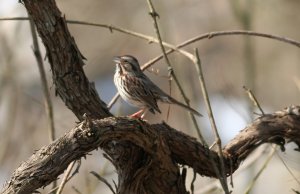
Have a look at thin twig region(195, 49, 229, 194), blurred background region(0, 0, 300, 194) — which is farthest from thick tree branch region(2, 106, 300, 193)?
blurred background region(0, 0, 300, 194)

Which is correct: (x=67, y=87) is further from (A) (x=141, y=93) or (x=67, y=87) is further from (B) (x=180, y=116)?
(B) (x=180, y=116)

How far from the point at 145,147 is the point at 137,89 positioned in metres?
1.41

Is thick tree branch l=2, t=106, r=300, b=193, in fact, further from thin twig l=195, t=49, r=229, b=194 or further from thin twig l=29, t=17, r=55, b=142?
thin twig l=29, t=17, r=55, b=142

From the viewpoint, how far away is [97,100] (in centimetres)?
411

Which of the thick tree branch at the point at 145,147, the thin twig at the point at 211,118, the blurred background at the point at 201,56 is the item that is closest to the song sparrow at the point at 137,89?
the thick tree branch at the point at 145,147

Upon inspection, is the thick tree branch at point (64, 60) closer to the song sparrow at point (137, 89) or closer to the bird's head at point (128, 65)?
the song sparrow at point (137, 89)

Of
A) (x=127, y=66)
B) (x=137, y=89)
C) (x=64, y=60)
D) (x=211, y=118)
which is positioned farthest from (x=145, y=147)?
(x=127, y=66)

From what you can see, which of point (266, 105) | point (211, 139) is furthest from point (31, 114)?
point (266, 105)

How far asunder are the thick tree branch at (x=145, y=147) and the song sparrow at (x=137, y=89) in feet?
3.08

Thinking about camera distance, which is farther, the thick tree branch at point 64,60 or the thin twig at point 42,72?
the thin twig at point 42,72

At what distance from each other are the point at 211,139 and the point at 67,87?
16.3ft

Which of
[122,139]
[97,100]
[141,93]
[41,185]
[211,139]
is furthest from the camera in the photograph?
[211,139]

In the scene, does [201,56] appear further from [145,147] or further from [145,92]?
[145,147]

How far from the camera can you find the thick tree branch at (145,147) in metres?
3.51
